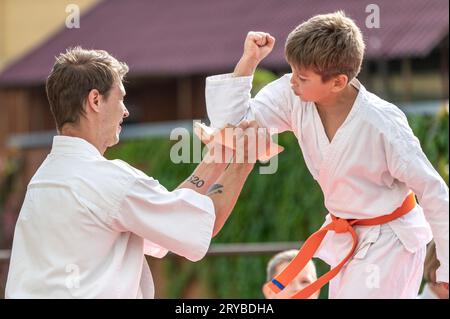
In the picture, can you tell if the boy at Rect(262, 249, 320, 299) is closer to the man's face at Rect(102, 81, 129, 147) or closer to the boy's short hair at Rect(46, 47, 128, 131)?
the man's face at Rect(102, 81, 129, 147)

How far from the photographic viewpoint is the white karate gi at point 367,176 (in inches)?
152

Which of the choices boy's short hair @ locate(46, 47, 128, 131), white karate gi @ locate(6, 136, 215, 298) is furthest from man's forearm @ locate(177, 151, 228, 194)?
boy's short hair @ locate(46, 47, 128, 131)

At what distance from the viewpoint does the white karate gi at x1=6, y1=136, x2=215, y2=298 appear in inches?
139

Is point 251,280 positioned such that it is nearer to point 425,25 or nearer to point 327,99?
point 425,25

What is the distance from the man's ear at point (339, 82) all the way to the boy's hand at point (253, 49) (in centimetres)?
34

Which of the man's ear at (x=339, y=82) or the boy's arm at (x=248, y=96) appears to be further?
the boy's arm at (x=248, y=96)

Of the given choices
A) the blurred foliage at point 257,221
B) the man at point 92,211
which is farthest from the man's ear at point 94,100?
the blurred foliage at point 257,221

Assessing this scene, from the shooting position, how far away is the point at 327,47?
3857mm

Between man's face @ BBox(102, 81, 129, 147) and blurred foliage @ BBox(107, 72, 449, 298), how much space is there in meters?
5.39

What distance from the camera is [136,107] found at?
19984 mm

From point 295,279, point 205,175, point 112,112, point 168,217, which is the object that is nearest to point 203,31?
point 295,279

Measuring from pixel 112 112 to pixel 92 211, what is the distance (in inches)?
16.0

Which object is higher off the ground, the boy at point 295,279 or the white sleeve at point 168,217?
the white sleeve at point 168,217

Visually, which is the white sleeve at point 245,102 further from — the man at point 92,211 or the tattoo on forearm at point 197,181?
the man at point 92,211
